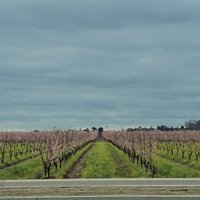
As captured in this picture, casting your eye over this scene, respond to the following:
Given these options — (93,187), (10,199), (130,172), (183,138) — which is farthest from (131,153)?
(10,199)

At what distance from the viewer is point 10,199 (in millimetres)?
15320

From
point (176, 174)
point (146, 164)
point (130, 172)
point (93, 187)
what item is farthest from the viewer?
point (146, 164)

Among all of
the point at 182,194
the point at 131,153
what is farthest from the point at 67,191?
the point at 131,153

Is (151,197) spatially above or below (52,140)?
below

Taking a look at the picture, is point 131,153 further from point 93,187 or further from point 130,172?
point 93,187

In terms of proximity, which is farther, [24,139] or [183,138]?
[24,139]

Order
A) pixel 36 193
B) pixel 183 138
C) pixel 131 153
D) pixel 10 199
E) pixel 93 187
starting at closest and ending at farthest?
pixel 10 199 < pixel 36 193 < pixel 93 187 < pixel 131 153 < pixel 183 138

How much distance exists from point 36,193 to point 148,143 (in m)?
20.4

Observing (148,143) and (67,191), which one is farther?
(148,143)

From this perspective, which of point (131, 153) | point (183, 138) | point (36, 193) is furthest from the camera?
point (183, 138)

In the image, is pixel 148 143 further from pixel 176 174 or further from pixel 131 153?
pixel 131 153

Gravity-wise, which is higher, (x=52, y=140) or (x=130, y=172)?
(x=52, y=140)

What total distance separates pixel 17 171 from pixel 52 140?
3.26 metres

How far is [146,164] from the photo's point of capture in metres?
37.8
